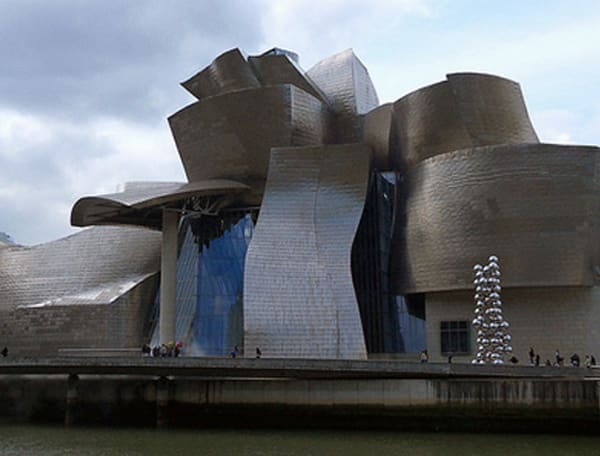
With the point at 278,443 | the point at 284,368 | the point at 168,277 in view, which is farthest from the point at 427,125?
the point at 278,443

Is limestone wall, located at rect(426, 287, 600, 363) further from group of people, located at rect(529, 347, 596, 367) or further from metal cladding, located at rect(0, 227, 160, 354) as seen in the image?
metal cladding, located at rect(0, 227, 160, 354)

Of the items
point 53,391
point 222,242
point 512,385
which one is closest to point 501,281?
point 512,385

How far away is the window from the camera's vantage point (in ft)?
103

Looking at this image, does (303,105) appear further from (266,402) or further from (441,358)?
(266,402)

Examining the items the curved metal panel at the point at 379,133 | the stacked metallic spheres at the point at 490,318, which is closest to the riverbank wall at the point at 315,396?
the stacked metallic spheres at the point at 490,318

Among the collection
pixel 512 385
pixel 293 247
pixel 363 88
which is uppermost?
pixel 363 88

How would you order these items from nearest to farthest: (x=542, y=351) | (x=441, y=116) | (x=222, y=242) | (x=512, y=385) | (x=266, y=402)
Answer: (x=512, y=385), (x=266, y=402), (x=542, y=351), (x=441, y=116), (x=222, y=242)

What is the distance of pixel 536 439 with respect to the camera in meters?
20.1

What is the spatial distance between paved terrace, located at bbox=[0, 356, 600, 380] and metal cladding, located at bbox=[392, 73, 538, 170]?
1348 centimetres

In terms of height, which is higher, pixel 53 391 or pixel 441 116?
pixel 441 116

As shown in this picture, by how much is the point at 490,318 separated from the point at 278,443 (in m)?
11.5

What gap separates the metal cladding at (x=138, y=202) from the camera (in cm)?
3291

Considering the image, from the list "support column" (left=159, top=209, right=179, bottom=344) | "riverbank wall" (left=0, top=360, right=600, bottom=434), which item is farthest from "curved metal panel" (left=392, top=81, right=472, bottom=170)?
"riverbank wall" (left=0, top=360, right=600, bottom=434)

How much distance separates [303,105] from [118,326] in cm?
1364
